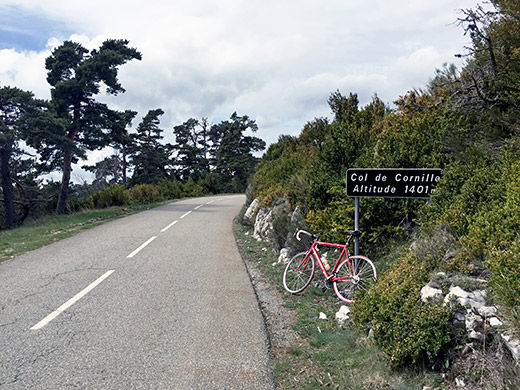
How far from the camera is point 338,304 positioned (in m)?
6.14

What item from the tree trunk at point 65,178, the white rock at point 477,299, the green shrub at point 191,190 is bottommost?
the white rock at point 477,299

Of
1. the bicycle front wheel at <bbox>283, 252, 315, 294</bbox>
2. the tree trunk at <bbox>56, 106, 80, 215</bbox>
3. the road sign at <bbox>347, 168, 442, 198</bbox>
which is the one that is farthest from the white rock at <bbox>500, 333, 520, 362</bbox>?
the tree trunk at <bbox>56, 106, 80, 215</bbox>

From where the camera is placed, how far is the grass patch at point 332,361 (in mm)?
3646

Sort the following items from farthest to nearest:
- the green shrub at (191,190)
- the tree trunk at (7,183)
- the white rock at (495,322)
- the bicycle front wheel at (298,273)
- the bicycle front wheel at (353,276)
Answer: the green shrub at (191,190) → the tree trunk at (7,183) → the bicycle front wheel at (298,273) → the bicycle front wheel at (353,276) → the white rock at (495,322)

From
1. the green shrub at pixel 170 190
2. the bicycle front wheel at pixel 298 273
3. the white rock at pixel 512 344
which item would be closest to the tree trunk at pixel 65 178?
the green shrub at pixel 170 190

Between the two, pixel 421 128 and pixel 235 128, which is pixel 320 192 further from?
pixel 235 128

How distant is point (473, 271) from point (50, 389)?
14.3ft

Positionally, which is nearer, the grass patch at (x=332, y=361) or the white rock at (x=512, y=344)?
the white rock at (x=512, y=344)

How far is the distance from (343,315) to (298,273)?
5.73ft

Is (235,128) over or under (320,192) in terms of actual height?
over

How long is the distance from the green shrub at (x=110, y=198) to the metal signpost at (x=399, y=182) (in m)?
23.8

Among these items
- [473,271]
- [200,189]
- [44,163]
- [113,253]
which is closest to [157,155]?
[200,189]

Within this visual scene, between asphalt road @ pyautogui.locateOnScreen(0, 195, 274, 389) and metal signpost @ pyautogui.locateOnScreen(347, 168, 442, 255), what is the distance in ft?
8.56

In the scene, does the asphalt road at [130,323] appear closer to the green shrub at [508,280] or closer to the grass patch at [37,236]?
the grass patch at [37,236]
